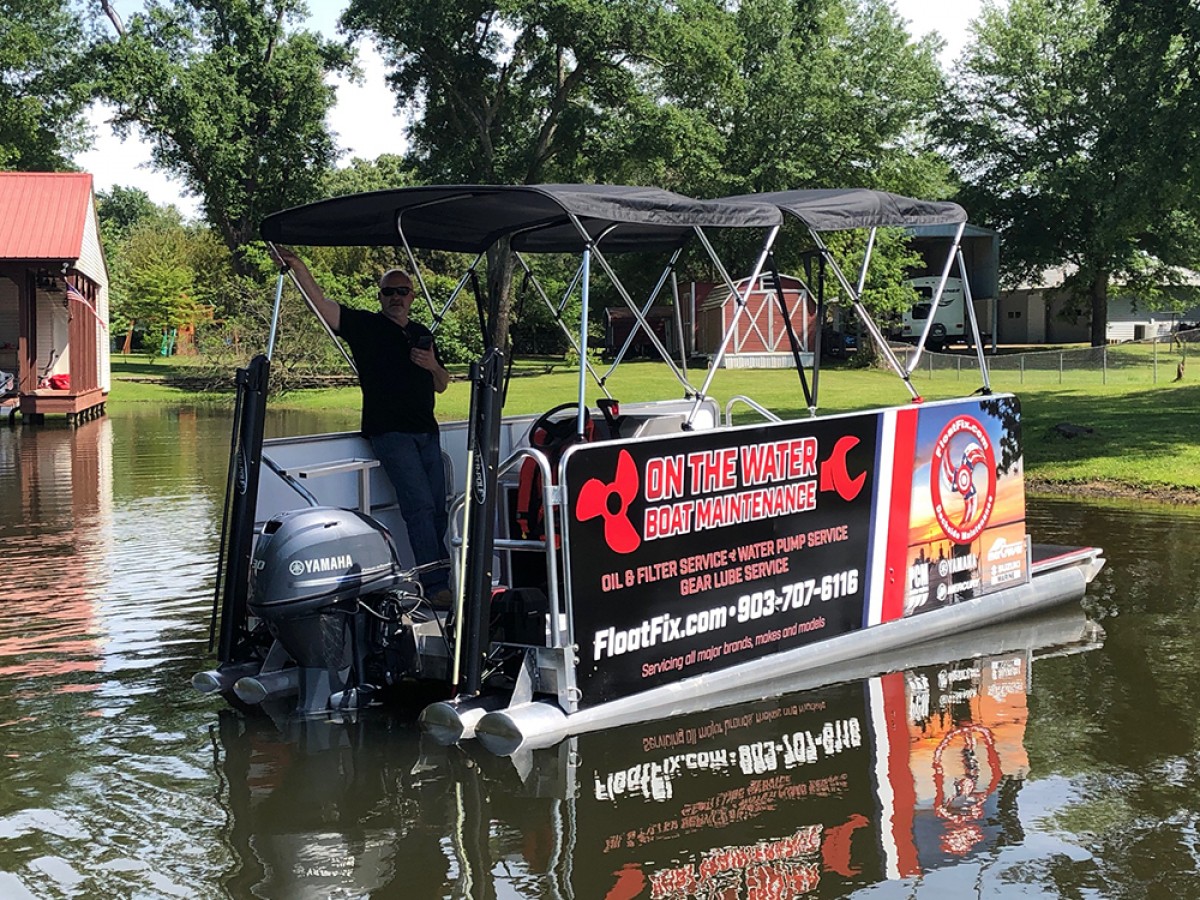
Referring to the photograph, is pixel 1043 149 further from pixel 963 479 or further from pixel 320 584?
pixel 320 584

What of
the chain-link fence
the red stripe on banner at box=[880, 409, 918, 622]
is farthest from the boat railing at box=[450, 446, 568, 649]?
the chain-link fence

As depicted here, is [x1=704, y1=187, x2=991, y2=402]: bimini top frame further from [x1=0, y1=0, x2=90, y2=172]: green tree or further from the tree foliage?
[x1=0, y1=0, x2=90, y2=172]: green tree

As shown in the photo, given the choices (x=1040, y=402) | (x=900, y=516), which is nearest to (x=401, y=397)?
(x=900, y=516)

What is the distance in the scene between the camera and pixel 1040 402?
83.8ft

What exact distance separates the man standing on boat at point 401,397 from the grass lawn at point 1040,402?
35.7ft

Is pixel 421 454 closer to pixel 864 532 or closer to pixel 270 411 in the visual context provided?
pixel 864 532

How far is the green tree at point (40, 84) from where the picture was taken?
51.5 meters

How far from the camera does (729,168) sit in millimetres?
50156

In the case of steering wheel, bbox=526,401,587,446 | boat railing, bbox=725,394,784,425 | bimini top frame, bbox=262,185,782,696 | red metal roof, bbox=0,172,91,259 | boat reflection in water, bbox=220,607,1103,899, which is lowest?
boat reflection in water, bbox=220,607,1103,899

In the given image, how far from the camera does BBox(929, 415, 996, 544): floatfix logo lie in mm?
8648

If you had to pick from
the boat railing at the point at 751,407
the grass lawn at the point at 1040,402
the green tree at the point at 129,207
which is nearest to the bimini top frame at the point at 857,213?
the boat railing at the point at 751,407

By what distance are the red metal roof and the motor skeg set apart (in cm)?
2607

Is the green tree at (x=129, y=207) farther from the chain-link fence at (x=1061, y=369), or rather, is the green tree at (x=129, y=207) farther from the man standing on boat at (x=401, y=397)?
the man standing on boat at (x=401, y=397)

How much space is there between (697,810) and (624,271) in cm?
4666
